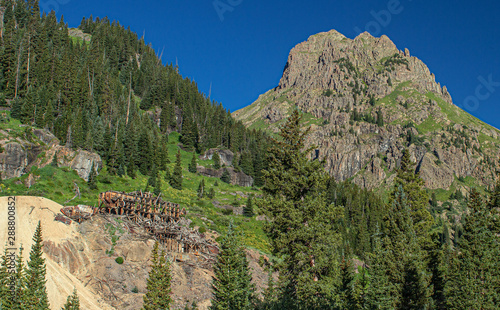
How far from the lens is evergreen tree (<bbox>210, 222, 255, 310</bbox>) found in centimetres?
3003

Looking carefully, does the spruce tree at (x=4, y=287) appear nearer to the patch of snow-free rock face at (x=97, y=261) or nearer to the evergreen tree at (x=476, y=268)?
the patch of snow-free rock face at (x=97, y=261)

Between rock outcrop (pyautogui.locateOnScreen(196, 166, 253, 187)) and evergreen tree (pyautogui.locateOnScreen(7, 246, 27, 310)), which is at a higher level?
rock outcrop (pyautogui.locateOnScreen(196, 166, 253, 187))

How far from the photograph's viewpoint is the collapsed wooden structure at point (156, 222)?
158 feet

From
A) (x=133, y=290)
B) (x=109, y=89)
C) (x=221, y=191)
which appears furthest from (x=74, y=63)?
(x=133, y=290)

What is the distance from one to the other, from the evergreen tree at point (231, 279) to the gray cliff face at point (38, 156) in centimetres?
4757

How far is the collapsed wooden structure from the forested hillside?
30.4 m

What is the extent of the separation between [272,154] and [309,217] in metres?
5.62

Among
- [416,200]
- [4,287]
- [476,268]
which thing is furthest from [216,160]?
[476,268]

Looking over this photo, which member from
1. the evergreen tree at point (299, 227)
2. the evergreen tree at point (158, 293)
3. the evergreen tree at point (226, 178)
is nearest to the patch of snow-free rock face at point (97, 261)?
the evergreen tree at point (158, 293)

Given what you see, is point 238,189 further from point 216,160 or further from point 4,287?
point 4,287

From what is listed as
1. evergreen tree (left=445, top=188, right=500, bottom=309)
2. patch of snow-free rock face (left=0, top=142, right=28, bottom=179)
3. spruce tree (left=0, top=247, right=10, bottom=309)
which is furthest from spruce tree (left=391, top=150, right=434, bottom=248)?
patch of snow-free rock face (left=0, top=142, right=28, bottom=179)

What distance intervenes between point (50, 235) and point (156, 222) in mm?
13896

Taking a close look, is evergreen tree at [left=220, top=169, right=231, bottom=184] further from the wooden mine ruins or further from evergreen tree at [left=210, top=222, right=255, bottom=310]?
evergreen tree at [left=210, top=222, right=255, bottom=310]

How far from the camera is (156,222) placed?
50031mm
